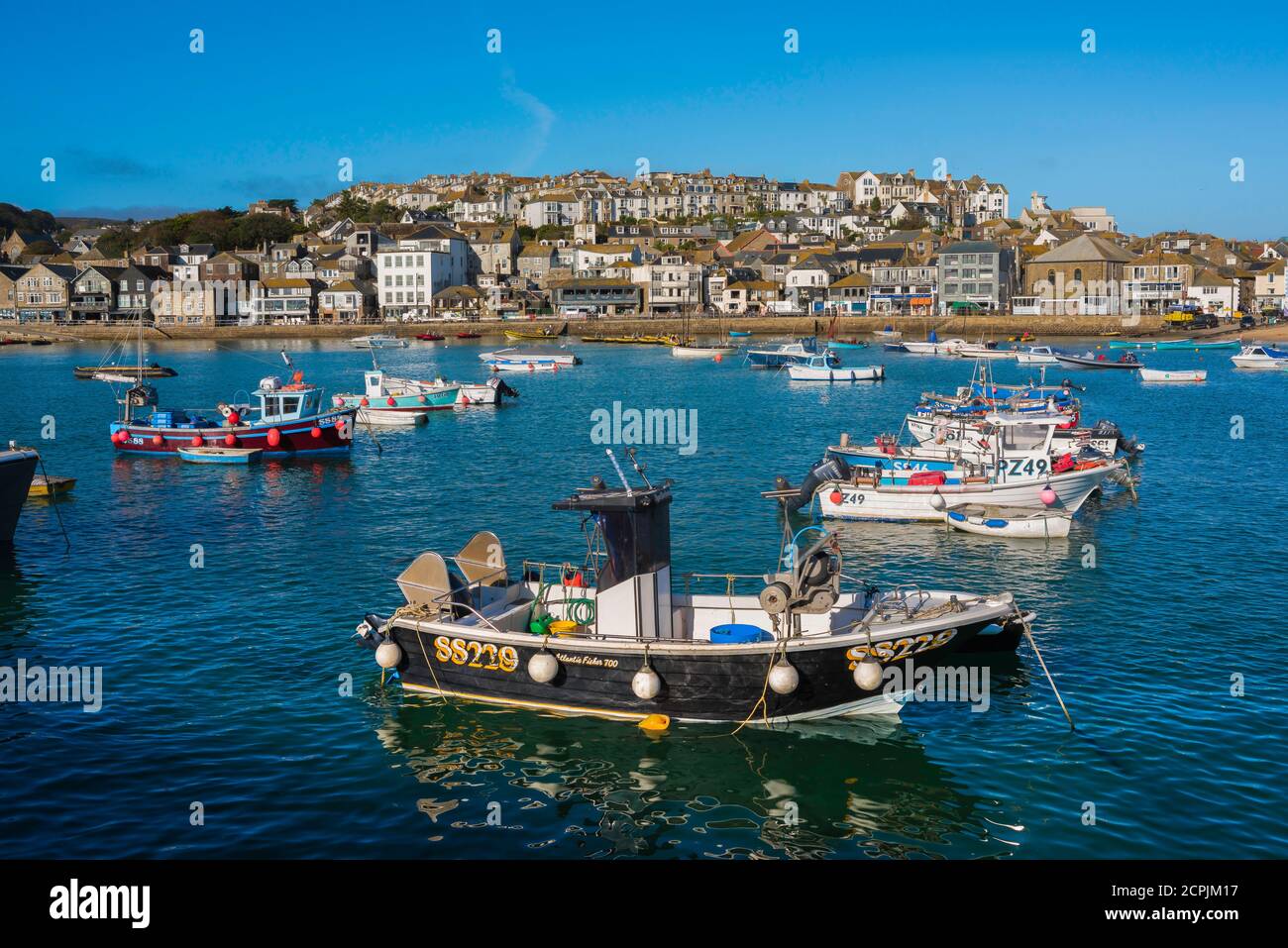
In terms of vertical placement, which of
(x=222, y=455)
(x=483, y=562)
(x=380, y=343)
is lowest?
(x=483, y=562)

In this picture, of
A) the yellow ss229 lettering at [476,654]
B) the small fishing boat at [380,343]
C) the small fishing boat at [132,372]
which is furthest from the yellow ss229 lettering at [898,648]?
the small fishing boat at [380,343]

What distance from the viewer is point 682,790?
48.1ft

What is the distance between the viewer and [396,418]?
185 feet

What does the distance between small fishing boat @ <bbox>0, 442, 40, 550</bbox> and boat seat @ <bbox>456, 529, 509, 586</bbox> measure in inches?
573

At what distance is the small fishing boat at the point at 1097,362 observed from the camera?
86938 mm

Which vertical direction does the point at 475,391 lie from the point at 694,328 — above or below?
below

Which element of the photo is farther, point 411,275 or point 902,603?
point 411,275

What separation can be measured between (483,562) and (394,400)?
40.9 meters

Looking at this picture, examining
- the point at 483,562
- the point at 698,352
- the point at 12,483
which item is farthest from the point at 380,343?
the point at 483,562

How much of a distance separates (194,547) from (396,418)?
28.8 meters

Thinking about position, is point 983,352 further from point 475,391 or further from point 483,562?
point 483,562

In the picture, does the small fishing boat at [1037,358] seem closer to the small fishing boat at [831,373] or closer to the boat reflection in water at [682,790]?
the small fishing boat at [831,373]

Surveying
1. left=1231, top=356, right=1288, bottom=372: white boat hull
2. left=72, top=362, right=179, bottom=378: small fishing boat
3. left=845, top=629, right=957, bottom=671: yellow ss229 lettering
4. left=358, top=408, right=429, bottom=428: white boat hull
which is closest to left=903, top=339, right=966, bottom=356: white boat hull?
left=1231, top=356, right=1288, bottom=372: white boat hull
